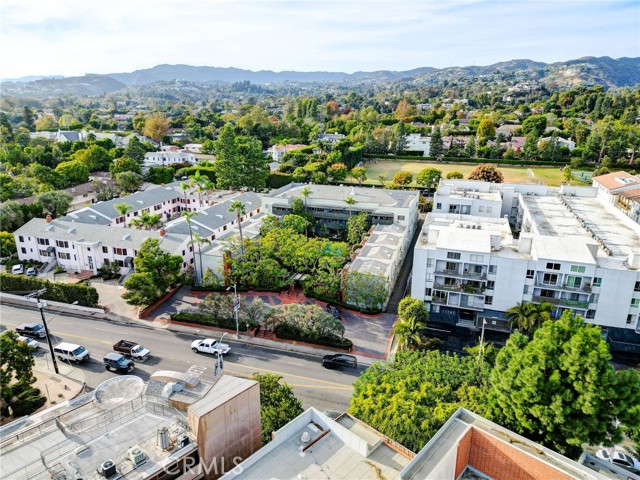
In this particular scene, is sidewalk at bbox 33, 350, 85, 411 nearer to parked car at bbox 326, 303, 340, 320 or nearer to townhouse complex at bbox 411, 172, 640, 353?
parked car at bbox 326, 303, 340, 320

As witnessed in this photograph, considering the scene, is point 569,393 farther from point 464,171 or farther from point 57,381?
point 464,171

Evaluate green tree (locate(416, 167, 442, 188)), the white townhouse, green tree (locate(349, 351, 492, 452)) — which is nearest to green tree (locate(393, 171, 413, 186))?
green tree (locate(416, 167, 442, 188))

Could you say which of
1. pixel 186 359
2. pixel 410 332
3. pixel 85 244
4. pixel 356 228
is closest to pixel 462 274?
pixel 410 332

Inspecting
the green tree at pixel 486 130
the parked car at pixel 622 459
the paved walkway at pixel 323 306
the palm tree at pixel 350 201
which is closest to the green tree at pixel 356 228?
the palm tree at pixel 350 201

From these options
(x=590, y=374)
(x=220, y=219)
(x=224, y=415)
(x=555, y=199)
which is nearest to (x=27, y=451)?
(x=224, y=415)

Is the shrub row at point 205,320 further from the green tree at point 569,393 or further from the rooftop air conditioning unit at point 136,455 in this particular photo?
the green tree at point 569,393

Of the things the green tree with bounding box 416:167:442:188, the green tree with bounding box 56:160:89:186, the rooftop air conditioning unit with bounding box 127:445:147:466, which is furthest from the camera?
the green tree with bounding box 56:160:89:186
